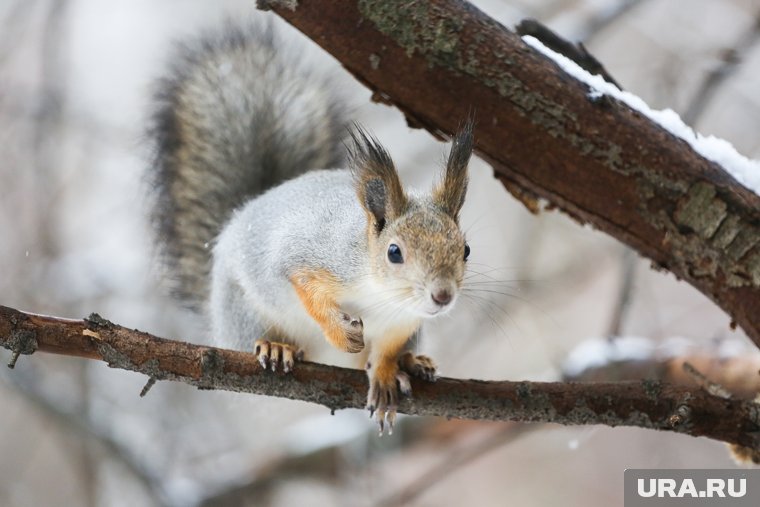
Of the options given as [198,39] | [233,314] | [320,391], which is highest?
[198,39]

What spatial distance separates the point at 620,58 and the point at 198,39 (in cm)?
264

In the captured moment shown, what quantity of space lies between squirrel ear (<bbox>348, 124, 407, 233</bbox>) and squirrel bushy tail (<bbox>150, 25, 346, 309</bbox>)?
0.92 m

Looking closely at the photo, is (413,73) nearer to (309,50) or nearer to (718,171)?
(718,171)

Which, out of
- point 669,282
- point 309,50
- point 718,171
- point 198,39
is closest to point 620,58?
point 669,282

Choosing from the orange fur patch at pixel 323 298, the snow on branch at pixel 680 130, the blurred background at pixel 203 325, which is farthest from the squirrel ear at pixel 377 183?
the blurred background at pixel 203 325

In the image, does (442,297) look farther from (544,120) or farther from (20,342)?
(20,342)

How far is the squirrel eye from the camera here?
176cm

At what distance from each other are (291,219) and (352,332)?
0.44 m

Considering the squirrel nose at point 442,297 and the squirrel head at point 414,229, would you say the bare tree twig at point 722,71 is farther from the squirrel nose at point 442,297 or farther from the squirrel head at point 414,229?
the squirrel nose at point 442,297

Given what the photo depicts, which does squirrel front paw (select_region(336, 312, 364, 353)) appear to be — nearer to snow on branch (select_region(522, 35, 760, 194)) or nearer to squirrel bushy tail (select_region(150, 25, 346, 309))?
snow on branch (select_region(522, 35, 760, 194))

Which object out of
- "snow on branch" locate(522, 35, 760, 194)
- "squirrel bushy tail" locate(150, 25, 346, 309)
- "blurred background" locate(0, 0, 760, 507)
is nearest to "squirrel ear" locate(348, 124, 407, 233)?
"snow on branch" locate(522, 35, 760, 194)

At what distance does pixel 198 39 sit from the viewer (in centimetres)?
286

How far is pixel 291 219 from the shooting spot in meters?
2.17

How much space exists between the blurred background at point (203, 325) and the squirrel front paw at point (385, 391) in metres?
0.87
